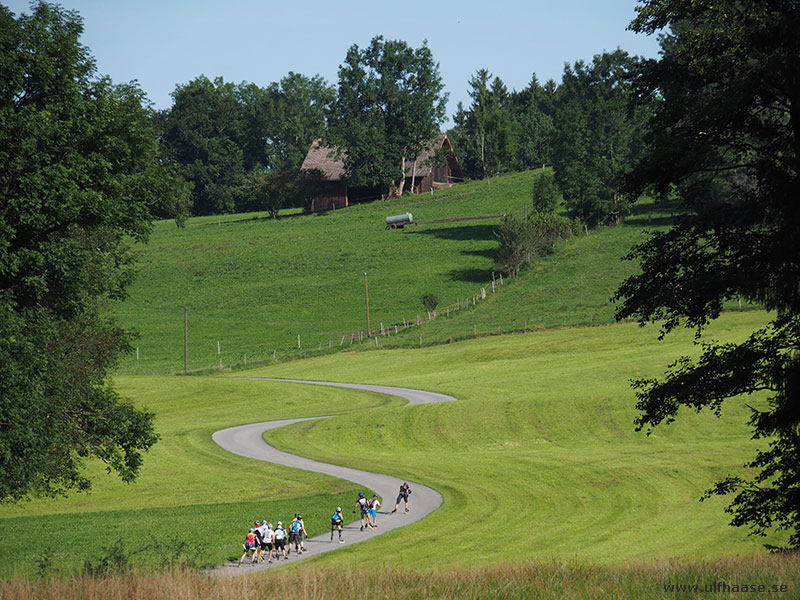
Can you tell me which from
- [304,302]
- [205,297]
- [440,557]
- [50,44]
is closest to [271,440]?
[440,557]

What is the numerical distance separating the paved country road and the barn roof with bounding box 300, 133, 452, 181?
264 feet

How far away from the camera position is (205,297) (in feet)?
342

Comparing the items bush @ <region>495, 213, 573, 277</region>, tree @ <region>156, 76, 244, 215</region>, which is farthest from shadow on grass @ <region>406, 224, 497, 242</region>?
tree @ <region>156, 76, 244, 215</region>

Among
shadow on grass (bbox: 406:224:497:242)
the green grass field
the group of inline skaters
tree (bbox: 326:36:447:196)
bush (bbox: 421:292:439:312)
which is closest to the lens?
the group of inline skaters

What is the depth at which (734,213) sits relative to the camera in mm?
16469

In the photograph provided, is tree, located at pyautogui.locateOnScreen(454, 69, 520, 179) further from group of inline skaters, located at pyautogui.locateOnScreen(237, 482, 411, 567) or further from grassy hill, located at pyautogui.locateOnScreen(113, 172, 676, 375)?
group of inline skaters, located at pyautogui.locateOnScreen(237, 482, 411, 567)

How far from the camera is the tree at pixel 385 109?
13162 centimetres

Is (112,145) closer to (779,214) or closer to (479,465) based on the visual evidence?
(779,214)

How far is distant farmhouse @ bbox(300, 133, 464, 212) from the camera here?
140 metres

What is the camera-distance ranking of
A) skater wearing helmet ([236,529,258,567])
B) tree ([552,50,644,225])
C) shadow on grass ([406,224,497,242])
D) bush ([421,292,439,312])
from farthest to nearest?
shadow on grass ([406,224,497,242]) < tree ([552,50,644,225]) < bush ([421,292,439,312]) < skater wearing helmet ([236,529,258,567])

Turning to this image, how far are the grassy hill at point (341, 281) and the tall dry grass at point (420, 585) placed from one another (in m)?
70.3

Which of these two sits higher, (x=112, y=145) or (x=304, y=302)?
(x=112, y=145)

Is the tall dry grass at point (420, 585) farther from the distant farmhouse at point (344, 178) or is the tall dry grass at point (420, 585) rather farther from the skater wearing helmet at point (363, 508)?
the distant farmhouse at point (344, 178)

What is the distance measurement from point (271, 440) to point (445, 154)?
96744 mm
